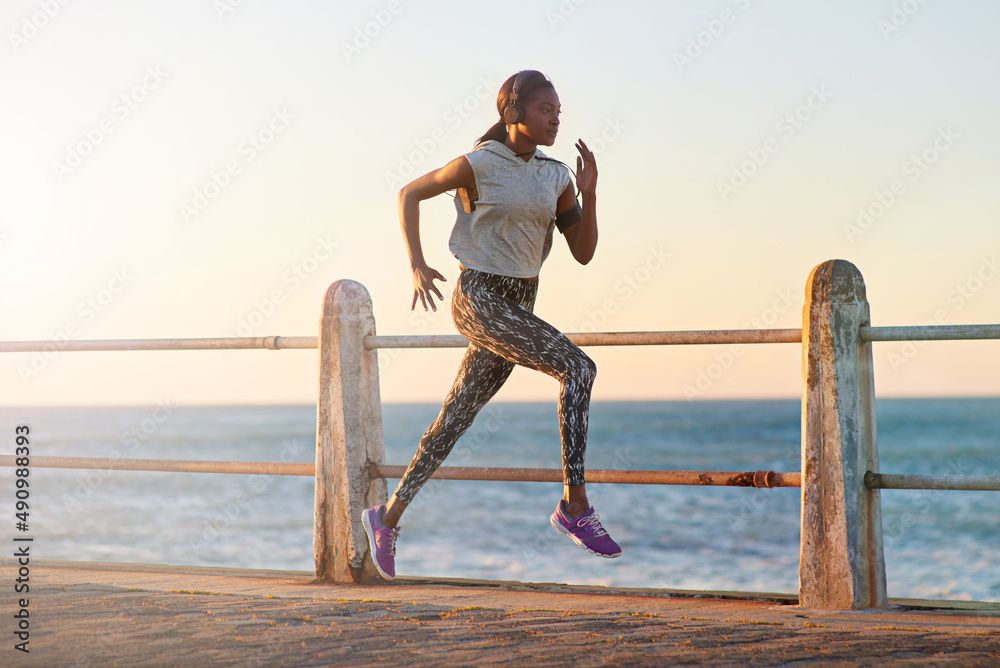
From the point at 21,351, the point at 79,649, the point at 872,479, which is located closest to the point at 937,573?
the point at 872,479

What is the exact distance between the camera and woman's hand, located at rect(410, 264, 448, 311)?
13.0 ft

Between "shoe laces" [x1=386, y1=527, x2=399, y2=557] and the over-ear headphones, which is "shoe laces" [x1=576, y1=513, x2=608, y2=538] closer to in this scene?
"shoe laces" [x1=386, y1=527, x2=399, y2=557]

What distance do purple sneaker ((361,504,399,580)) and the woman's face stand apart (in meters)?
1.72

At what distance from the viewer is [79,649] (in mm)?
2863

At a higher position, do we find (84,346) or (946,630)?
(84,346)

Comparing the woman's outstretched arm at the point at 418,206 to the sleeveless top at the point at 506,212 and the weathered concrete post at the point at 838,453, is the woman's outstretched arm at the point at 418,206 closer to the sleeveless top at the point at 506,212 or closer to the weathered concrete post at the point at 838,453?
the sleeveless top at the point at 506,212

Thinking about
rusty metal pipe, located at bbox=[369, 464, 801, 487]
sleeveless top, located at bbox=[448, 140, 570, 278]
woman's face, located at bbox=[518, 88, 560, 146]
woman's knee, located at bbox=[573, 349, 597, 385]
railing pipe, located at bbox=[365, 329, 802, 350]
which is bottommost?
rusty metal pipe, located at bbox=[369, 464, 801, 487]

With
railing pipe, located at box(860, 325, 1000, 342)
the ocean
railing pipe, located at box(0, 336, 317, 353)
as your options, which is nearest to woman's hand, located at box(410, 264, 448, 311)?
→ railing pipe, located at box(0, 336, 317, 353)

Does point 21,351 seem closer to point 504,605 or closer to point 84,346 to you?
point 84,346

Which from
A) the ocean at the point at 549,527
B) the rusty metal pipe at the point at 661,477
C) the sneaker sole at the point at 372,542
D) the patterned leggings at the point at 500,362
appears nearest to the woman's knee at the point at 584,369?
the patterned leggings at the point at 500,362

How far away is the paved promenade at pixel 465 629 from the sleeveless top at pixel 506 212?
1368 mm

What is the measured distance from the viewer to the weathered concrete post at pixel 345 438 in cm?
479

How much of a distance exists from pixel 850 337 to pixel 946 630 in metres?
1.24

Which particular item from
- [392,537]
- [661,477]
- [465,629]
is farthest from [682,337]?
[465,629]
